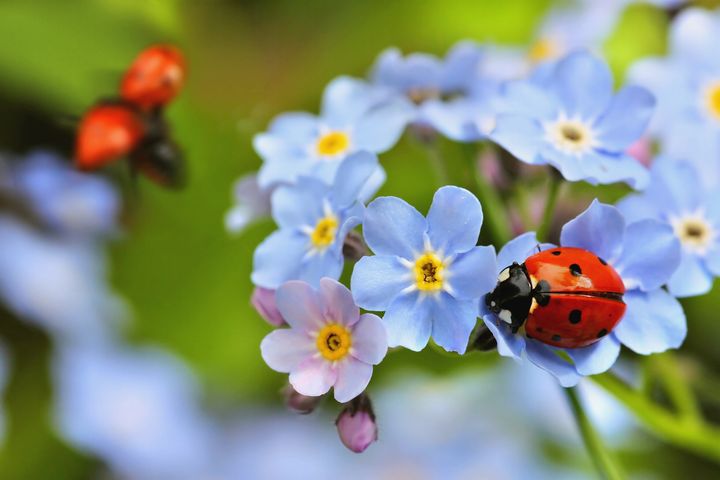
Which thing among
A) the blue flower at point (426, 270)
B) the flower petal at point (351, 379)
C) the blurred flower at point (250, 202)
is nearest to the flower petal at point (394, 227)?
the blue flower at point (426, 270)

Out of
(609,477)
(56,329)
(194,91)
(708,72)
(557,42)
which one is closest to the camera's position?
(609,477)

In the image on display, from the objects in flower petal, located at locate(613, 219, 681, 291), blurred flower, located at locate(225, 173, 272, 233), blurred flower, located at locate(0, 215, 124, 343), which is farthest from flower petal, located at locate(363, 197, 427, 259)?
blurred flower, located at locate(0, 215, 124, 343)

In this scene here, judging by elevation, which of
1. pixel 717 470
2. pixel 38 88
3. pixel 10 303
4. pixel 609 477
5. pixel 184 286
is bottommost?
pixel 609 477

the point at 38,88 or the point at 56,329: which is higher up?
the point at 38,88

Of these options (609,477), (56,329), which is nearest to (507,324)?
(609,477)

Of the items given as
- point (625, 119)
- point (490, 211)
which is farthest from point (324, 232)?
point (625, 119)

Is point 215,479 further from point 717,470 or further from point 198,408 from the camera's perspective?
point 717,470

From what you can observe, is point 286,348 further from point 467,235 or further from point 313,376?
point 467,235

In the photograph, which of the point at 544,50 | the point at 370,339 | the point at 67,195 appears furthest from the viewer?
the point at 67,195
